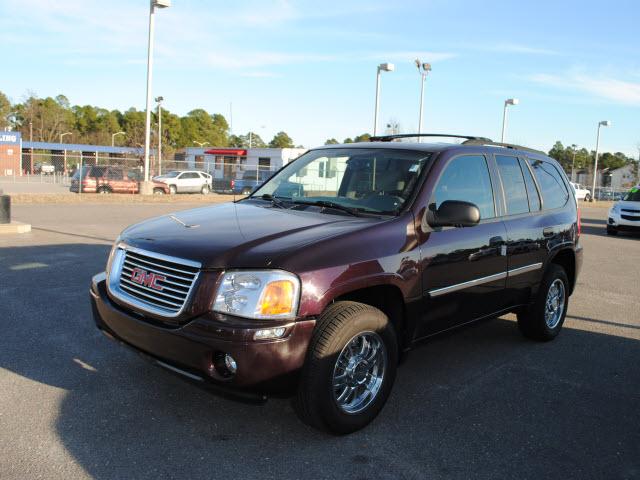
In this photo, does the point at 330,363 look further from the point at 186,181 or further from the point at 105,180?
the point at 186,181

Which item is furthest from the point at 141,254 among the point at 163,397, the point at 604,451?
the point at 604,451

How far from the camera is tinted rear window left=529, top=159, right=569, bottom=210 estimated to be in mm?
5523

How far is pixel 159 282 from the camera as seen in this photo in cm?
340

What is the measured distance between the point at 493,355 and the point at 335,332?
8.27ft

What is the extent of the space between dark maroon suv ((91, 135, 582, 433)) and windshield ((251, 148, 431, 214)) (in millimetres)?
15

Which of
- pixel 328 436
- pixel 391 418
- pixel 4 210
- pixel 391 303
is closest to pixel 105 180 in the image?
pixel 4 210

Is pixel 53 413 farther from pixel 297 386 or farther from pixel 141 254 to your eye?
pixel 297 386

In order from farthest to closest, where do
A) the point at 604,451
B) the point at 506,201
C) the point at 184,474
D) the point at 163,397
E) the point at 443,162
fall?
the point at 506,201, the point at 443,162, the point at 163,397, the point at 604,451, the point at 184,474

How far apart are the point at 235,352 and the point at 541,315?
3494 mm

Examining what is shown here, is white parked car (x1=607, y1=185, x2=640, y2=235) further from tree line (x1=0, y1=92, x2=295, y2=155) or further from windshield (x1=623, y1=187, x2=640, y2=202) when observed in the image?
tree line (x1=0, y1=92, x2=295, y2=155)

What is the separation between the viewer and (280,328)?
309cm

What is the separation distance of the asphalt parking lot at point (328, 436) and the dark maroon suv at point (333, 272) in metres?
0.35

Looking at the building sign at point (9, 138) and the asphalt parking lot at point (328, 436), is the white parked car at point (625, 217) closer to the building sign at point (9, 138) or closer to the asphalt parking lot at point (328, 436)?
the asphalt parking lot at point (328, 436)

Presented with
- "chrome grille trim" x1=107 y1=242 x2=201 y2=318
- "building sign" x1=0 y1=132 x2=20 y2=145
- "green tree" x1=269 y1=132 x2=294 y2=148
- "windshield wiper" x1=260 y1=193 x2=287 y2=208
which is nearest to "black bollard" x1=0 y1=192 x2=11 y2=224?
"windshield wiper" x1=260 y1=193 x2=287 y2=208
